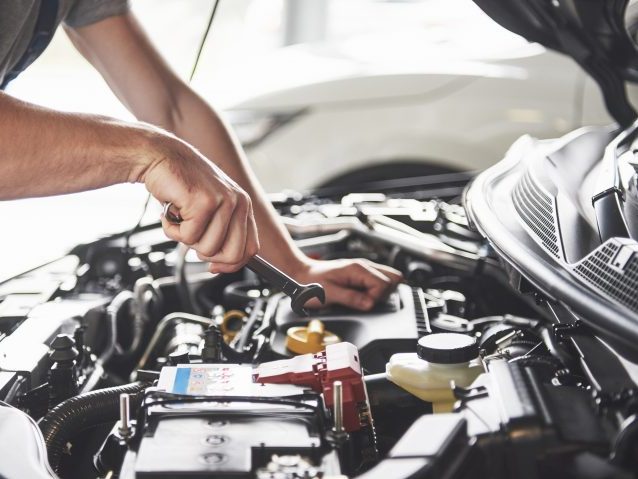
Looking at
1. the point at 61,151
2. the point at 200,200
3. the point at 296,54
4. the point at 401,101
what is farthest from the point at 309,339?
the point at 296,54

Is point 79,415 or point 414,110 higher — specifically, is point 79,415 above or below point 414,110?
above

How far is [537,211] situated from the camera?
1.43 metres

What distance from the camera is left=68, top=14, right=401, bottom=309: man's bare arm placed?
1688mm

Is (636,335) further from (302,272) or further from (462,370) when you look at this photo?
(302,272)

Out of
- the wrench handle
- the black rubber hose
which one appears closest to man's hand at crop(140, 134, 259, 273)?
the wrench handle

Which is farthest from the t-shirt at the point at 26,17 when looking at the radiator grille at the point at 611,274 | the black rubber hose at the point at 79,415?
the radiator grille at the point at 611,274

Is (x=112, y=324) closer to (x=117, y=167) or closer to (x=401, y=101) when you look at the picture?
(x=117, y=167)

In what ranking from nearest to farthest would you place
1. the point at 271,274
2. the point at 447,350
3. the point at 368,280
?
the point at 447,350 < the point at 271,274 < the point at 368,280

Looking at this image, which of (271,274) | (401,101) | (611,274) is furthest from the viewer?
(401,101)

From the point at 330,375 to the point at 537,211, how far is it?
517mm

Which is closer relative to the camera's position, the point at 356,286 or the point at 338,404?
the point at 338,404

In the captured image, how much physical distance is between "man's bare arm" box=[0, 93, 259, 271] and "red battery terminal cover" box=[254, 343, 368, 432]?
163 millimetres

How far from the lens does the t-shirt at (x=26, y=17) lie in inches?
57.3

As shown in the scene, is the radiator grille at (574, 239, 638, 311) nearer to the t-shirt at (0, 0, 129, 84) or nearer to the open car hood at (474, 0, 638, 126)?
the open car hood at (474, 0, 638, 126)
